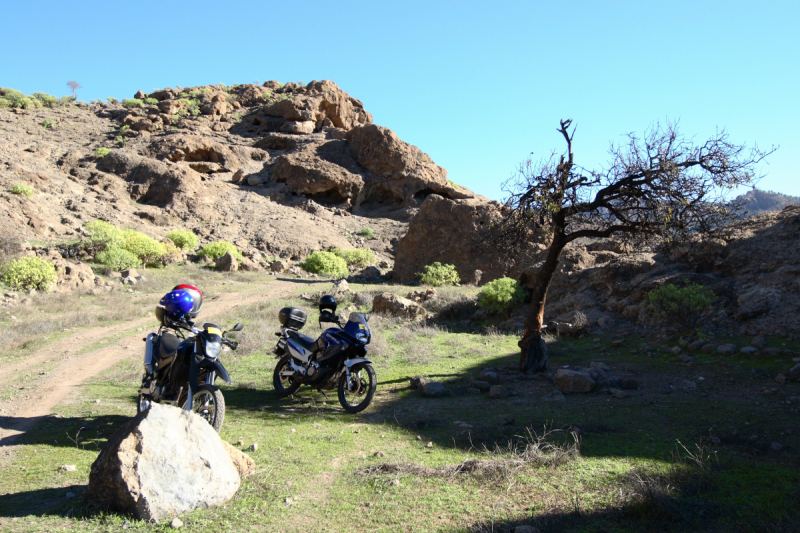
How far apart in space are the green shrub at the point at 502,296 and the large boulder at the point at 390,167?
2724 centimetres

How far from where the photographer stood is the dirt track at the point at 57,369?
5.86 metres

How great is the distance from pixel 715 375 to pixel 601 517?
535cm

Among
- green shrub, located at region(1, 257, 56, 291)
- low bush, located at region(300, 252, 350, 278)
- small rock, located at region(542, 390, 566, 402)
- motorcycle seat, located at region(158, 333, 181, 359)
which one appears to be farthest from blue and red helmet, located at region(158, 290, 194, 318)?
low bush, located at region(300, 252, 350, 278)

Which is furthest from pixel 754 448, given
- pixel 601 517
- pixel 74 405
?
pixel 74 405

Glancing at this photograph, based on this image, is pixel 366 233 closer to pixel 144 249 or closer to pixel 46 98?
pixel 144 249

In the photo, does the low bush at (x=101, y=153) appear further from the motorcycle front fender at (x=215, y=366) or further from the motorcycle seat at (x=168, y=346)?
the motorcycle front fender at (x=215, y=366)

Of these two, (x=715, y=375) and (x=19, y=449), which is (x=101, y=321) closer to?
(x=19, y=449)

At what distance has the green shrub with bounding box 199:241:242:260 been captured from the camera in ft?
80.8

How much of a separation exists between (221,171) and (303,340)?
113 feet

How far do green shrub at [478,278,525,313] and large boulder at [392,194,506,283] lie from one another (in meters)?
5.88

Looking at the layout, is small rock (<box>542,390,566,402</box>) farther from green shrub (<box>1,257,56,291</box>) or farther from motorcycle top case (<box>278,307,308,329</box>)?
green shrub (<box>1,257,56,291</box>)

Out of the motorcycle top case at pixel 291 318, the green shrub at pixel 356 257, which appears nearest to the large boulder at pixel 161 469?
the motorcycle top case at pixel 291 318

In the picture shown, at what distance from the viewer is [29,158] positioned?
30172 mm

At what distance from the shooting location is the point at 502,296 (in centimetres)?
1284
